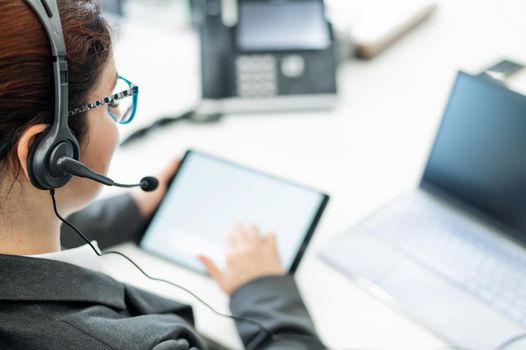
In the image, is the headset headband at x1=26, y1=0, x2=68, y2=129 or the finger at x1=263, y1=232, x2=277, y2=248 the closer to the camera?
the headset headband at x1=26, y1=0, x2=68, y2=129

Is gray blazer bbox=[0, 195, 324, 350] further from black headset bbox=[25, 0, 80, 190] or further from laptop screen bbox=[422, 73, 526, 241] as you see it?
laptop screen bbox=[422, 73, 526, 241]

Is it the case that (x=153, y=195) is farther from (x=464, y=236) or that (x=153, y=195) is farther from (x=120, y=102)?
(x=464, y=236)

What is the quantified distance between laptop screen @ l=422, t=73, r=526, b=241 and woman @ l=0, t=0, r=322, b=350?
36 cm

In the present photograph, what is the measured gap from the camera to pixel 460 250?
0.94 metres

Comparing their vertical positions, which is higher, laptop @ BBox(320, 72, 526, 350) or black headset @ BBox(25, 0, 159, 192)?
black headset @ BBox(25, 0, 159, 192)

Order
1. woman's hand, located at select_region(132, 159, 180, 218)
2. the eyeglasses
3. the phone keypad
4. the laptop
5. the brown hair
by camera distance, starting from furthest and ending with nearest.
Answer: the phone keypad < woman's hand, located at select_region(132, 159, 180, 218) < the laptop < the eyeglasses < the brown hair

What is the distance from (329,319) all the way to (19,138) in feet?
1.67

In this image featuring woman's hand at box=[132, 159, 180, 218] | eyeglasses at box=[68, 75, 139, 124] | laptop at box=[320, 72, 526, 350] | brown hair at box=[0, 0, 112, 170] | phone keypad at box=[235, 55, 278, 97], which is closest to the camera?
brown hair at box=[0, 0, 112, 170]

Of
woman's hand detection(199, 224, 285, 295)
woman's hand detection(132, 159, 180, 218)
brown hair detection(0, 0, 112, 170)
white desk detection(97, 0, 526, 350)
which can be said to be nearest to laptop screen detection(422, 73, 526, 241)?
white desk detection(97, 0, 526, 350)

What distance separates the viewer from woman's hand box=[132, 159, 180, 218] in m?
1.01

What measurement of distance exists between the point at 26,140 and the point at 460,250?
2.24 ft

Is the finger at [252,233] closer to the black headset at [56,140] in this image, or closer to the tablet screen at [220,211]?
the tablet screen at [220,211]

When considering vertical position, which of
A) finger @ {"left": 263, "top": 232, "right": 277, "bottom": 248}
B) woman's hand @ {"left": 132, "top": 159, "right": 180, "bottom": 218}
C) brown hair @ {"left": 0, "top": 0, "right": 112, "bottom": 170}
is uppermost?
brown hair @ {"left": 0, "top": 0, "right": 112, "bottom": 170}

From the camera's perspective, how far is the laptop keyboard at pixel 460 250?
34.2 inches
